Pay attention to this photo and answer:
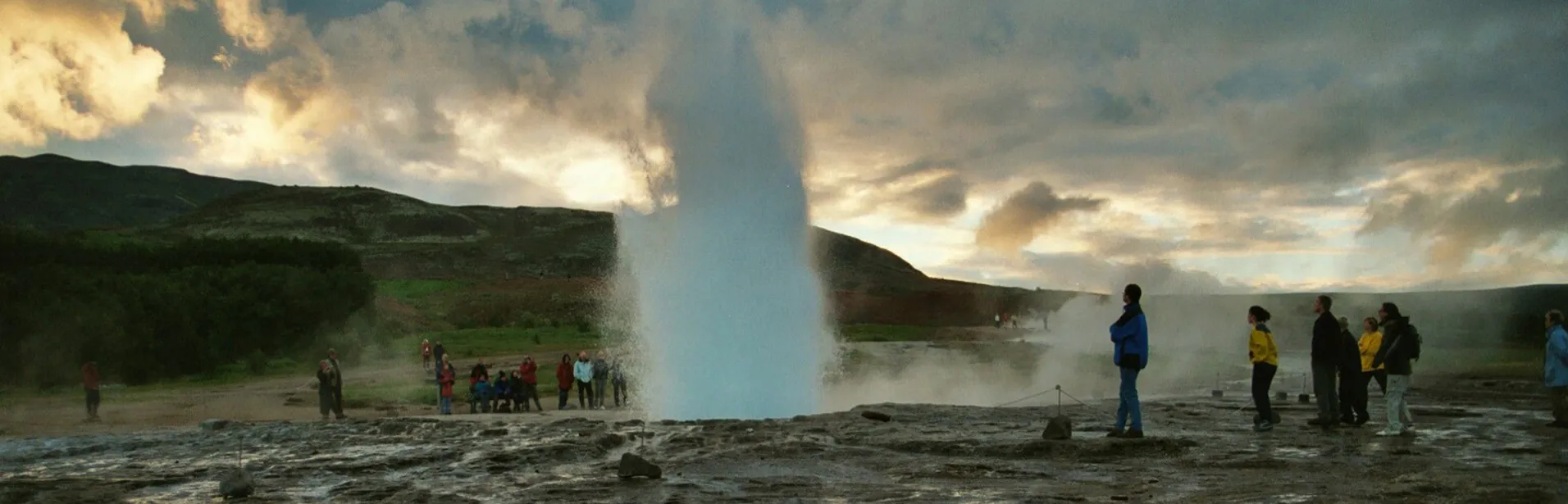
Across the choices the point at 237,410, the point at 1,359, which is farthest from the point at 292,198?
the point at 237,410

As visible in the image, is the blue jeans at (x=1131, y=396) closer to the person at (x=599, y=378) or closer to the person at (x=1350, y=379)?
the person at (x=1350, y=379)

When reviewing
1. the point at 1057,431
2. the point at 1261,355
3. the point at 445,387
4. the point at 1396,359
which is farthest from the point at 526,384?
the point at 1396,359

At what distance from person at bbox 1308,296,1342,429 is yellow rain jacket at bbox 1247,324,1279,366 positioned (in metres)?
0.56

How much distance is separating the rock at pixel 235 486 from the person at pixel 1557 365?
49.8 feet

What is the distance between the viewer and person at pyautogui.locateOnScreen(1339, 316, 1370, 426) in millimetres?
14320

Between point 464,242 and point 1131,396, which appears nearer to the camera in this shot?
point 1131,396

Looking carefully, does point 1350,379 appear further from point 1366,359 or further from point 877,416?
point 877,416

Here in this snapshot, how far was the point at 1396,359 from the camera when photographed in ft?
42.3

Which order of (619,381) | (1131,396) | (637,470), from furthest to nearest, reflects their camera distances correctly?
1. (619,381)
2. (1131,396)
3. (637,470)

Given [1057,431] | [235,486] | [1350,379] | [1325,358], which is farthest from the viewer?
[1350,379]

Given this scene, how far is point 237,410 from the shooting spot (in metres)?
26.8

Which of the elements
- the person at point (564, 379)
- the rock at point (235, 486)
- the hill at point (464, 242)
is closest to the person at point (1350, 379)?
the rock at point (235, 486)

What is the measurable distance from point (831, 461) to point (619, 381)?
1558 centimetres

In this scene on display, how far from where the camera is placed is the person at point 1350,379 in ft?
47.0
